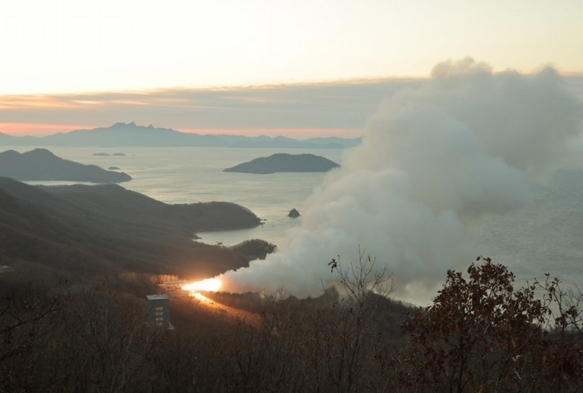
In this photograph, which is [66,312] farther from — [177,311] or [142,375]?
[177,311]

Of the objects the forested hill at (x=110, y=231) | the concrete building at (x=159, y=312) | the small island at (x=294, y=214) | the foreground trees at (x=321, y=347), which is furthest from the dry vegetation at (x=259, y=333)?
the small island at (x=294, y=214)

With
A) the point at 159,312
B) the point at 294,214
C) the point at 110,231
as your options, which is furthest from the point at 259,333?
the point at 294,214

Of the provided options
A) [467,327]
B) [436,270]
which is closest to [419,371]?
[467,327]

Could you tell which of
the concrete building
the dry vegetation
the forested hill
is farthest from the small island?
the concrete building

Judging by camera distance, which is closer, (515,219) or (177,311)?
(177,311)

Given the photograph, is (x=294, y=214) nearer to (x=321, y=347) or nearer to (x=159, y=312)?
(x=159, y=312)
